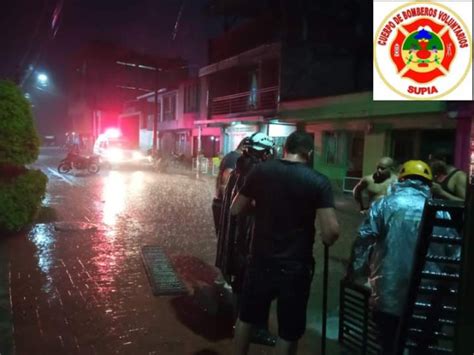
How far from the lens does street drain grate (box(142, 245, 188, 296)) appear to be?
5754 mm

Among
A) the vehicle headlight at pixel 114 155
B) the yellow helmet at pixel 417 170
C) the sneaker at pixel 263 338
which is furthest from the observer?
the vehicle headlight at pixel 114 155

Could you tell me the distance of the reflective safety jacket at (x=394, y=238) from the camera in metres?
3.09

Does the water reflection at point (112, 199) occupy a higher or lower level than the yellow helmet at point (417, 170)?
lower

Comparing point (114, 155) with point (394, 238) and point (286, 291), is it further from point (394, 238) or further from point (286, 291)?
point (394, 238)

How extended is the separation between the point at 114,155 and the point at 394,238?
3159cm

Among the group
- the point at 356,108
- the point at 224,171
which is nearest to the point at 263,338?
the point at 224,171

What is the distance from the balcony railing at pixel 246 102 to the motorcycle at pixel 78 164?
26.1 ft

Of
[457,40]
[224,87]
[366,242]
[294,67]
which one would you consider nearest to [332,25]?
[294,67]

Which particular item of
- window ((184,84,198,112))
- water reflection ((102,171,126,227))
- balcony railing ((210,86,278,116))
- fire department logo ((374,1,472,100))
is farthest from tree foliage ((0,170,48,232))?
window ((184,84,198,112))

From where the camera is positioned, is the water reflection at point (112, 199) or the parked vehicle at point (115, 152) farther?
the parked vehicle at point (115, 152)

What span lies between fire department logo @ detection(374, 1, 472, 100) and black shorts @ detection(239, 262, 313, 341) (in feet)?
12.5

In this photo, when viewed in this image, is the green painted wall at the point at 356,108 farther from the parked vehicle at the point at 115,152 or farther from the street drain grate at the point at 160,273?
the parked vehicle at the point at 115,152

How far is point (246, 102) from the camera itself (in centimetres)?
2522

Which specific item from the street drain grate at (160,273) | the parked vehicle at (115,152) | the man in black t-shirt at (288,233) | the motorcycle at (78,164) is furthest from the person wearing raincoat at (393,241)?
the parked vehicle at (115,152)
